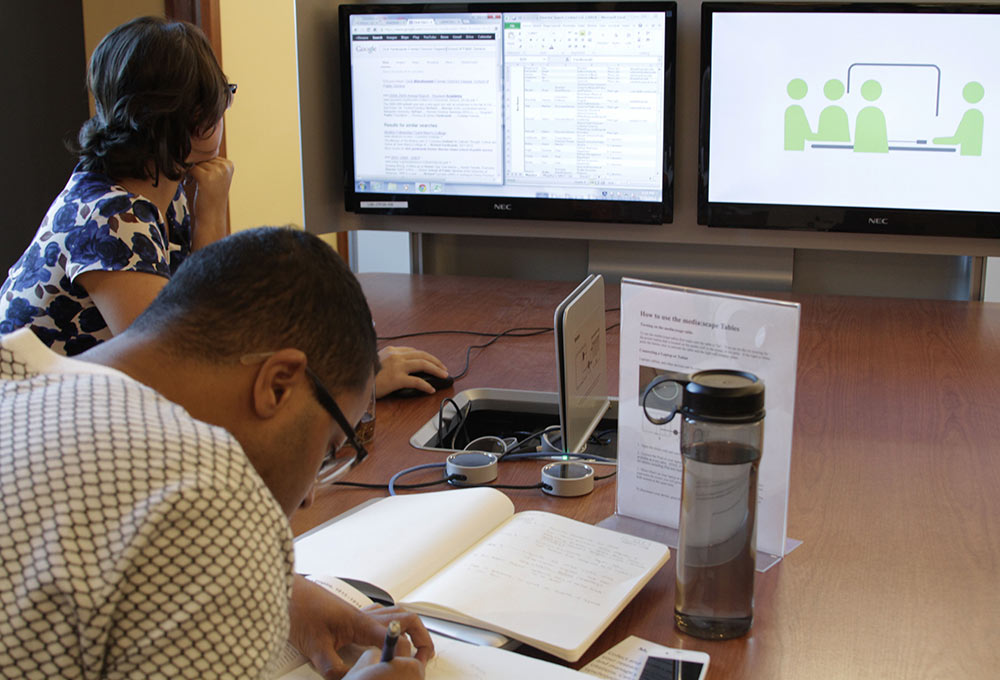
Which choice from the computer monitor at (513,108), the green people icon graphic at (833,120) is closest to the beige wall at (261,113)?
the computer monitor at (513,108)

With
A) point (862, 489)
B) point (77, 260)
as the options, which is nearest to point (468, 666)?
point (862, 489)

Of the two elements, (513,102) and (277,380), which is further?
(513,102)

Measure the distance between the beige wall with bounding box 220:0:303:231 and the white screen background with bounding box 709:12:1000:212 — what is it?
6.73ft

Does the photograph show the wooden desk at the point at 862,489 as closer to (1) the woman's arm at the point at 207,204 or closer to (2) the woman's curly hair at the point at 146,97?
(1) the woman's arm at the point at 207,204

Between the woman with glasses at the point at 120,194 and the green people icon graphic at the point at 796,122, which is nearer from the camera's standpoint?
the woman with glasses at the point at 120,194

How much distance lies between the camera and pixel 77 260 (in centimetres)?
146

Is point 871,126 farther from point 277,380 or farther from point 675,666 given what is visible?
point 277,380

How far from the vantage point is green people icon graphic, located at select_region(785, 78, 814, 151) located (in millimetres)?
1980

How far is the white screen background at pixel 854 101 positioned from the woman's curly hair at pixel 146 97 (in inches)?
39.9

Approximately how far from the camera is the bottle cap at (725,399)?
829 millimetres

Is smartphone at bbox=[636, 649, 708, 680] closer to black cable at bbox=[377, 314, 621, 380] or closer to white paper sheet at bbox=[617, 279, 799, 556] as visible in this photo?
white paper sheet at bbox=[617, 279, 799, 556]

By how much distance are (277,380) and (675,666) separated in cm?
41

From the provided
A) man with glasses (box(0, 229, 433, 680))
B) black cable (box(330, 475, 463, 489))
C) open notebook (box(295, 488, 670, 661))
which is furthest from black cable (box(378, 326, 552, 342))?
man with glasses (box(0, 229, 433, 680))

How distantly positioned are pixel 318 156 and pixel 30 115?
1.35 meters
